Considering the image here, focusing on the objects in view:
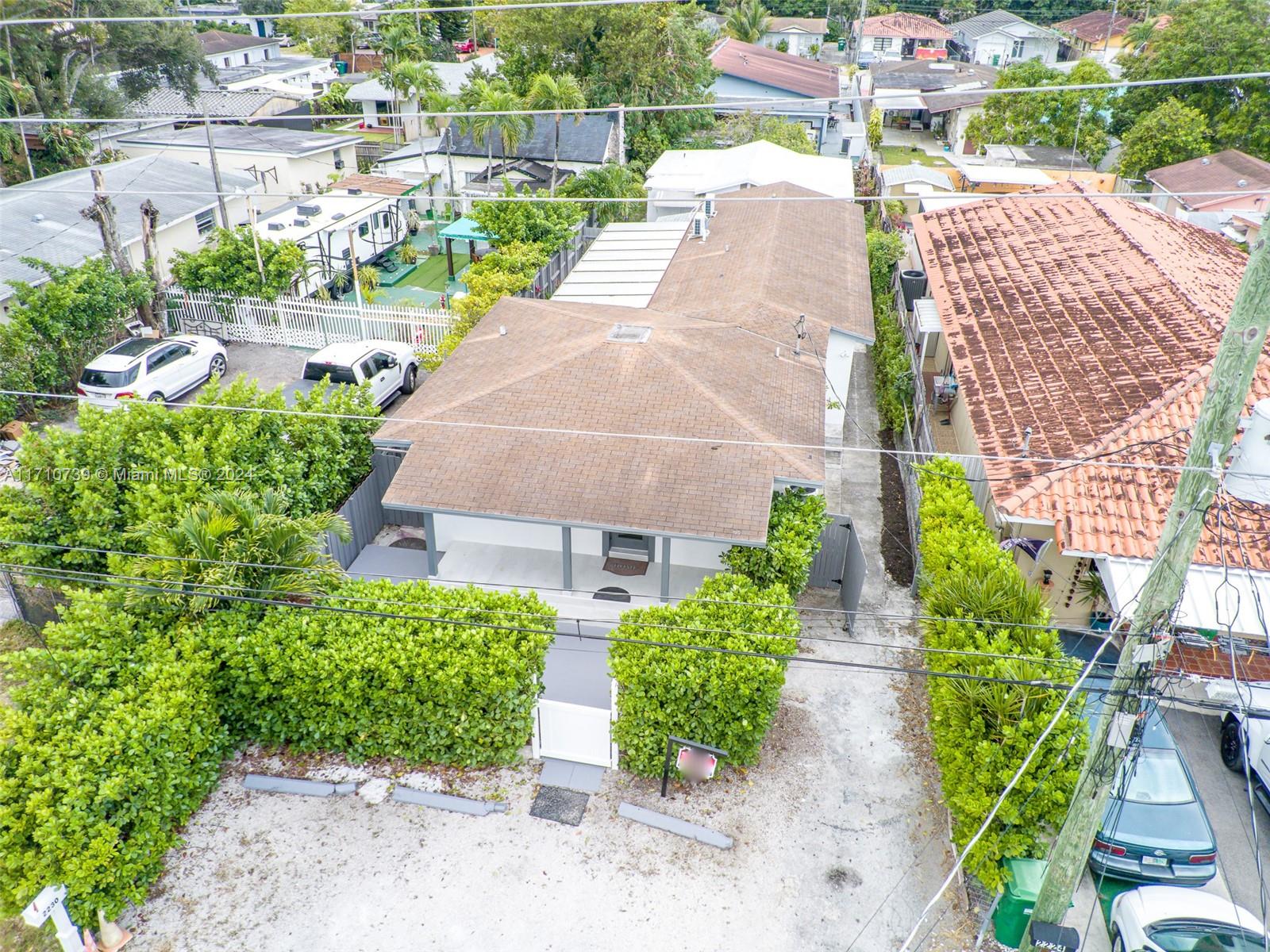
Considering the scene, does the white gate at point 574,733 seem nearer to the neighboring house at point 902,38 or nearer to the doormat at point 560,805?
the doormat at point 560,805

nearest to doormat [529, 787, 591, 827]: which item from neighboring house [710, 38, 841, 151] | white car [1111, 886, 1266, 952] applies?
white car [1111, 886, 1266, 952]

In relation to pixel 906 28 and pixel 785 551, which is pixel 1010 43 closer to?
pixel 906 28

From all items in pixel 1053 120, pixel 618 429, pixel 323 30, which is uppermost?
pixel 323 30

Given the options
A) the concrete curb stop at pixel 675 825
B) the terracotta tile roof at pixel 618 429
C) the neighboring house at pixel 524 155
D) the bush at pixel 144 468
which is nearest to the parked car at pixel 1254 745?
the terracotta tile roof at pixel 618 429

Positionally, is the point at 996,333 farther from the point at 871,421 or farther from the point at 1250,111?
the point at 1250,111

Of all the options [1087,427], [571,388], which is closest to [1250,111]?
[1087,427]

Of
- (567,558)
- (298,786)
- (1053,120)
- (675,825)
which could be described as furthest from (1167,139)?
(298,786)
